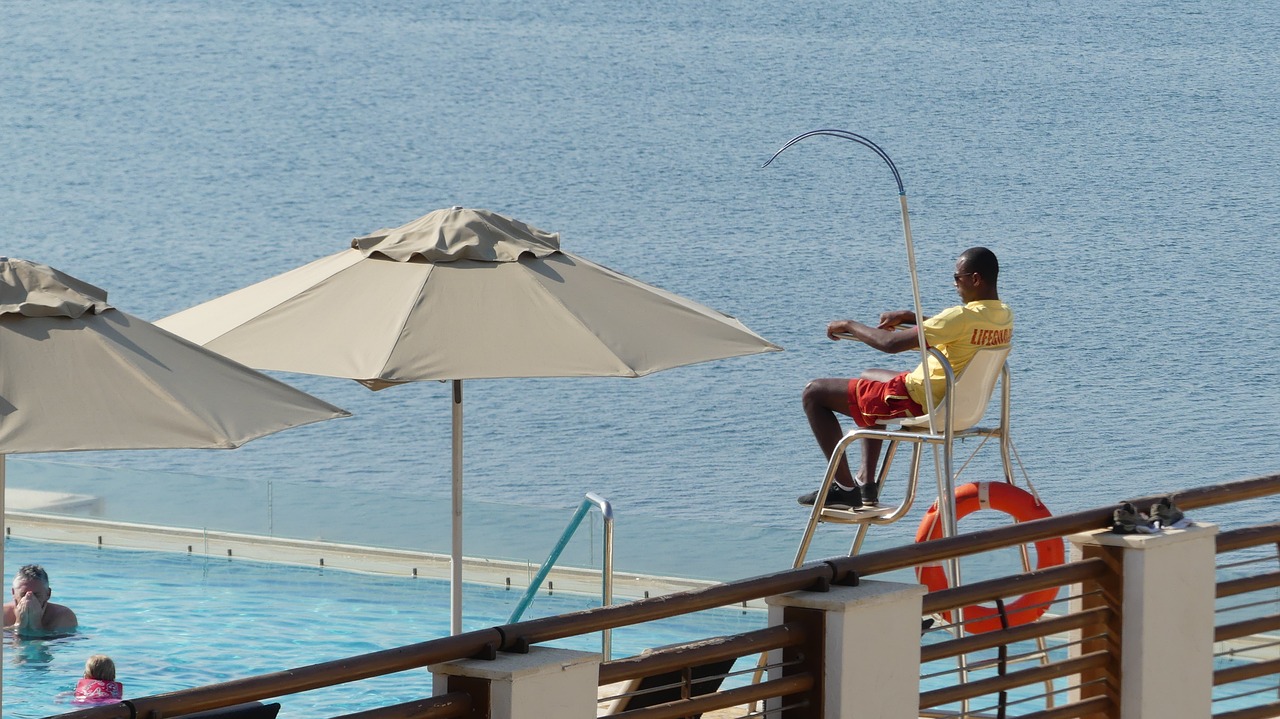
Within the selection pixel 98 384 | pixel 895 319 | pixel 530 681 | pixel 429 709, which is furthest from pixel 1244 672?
pixel 98 384

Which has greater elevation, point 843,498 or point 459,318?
point 459,318

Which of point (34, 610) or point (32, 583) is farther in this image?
point (34, 610)

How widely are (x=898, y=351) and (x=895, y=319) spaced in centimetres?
23

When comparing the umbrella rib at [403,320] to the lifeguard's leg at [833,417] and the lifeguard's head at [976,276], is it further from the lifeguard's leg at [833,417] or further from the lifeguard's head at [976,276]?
the lifeguard's head at [976,276]

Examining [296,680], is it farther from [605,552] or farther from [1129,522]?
[605,552]

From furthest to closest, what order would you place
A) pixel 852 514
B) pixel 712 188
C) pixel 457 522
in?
pixel 712 188 < pixel 457 522 < pixel 852 514

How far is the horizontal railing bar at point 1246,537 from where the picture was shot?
433 centimetres

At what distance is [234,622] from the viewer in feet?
38.2

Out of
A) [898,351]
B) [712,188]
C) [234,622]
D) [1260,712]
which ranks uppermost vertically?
[712,188]

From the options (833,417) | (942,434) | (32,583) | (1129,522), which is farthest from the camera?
(32,583)

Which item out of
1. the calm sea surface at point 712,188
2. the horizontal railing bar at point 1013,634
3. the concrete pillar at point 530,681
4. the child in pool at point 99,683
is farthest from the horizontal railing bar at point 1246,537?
the calm sea surface at point 712,188

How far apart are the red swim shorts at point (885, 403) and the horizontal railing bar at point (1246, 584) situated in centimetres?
151

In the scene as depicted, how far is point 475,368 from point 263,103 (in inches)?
1647

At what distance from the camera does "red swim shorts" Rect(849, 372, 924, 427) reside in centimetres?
579
